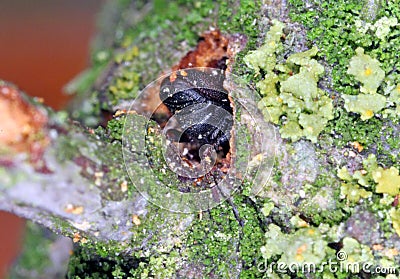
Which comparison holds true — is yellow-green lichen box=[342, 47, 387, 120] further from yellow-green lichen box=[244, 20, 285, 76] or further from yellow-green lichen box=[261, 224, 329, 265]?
yellow-green lichen box=[261, 224, 329, 265]

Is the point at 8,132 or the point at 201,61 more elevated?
the point at 201,61

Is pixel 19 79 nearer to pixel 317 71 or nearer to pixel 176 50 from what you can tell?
pixel 176 50

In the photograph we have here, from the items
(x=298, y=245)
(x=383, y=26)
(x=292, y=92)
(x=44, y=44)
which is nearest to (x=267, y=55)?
(x=292, y=92)

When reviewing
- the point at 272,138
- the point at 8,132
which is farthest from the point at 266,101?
the point at 8,132

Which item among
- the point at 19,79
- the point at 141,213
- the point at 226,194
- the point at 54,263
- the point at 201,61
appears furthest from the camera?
the point at 54,263

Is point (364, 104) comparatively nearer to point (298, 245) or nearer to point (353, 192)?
point (353, 192)

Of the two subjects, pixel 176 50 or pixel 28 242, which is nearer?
pixel 176 50

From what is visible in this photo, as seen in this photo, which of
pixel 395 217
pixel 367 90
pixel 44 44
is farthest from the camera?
pixel 44 44
